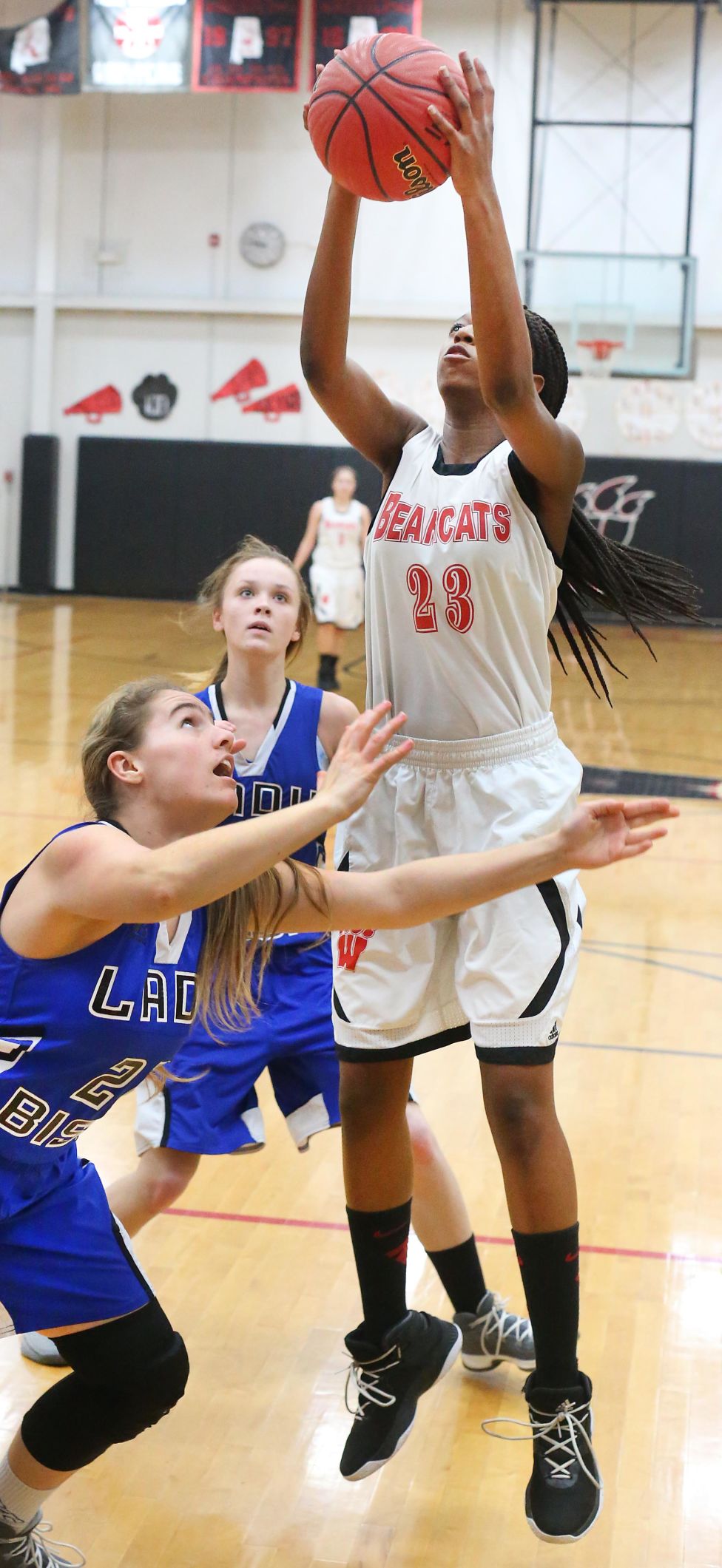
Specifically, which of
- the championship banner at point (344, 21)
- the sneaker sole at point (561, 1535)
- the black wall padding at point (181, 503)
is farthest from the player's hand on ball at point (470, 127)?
the black wall padding at point (181, 503)

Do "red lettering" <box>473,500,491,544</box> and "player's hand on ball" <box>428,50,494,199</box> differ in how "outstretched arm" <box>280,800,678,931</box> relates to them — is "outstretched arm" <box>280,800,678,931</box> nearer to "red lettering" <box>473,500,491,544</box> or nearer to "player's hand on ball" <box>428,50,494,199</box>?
"red lettering" <box>473,500,491,544</box>

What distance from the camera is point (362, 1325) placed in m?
2.70

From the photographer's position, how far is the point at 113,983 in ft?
7.01

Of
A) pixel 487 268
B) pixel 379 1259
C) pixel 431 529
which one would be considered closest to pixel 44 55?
pixel 431 529

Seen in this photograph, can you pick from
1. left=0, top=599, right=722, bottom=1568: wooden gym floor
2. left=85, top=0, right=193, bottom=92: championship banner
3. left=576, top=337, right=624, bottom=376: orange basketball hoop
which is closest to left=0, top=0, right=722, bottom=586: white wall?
left=576, top=337, right=624, bottom=376: orange basketball hoop

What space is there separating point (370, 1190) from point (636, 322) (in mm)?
14839

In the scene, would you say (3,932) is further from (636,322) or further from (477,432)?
(636,322)

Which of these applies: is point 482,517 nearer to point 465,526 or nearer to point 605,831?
point 465,526

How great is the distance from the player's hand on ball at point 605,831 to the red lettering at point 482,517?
23.8 inches

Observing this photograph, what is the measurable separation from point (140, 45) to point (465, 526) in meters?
14.9

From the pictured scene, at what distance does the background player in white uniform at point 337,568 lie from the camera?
37.3 feet

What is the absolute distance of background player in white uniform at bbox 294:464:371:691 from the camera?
448 inches

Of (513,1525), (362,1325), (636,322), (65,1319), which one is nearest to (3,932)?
(65,1319)

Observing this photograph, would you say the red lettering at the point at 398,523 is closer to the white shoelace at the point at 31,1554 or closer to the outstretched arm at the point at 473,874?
the outstretched arm at the point at 473,874
